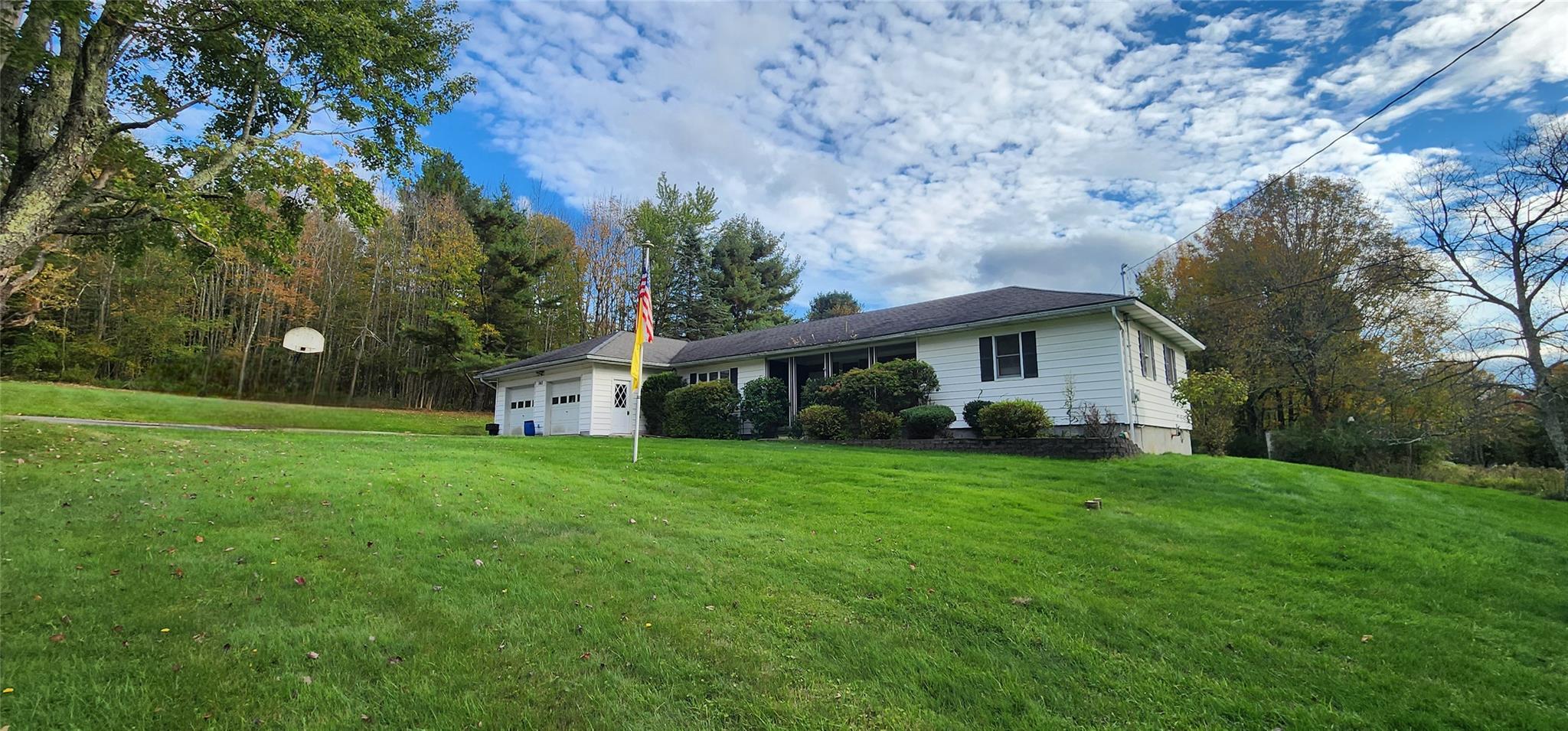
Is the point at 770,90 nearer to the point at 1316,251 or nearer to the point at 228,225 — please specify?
the point at 228,225

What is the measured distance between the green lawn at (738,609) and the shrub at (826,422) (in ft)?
26.3

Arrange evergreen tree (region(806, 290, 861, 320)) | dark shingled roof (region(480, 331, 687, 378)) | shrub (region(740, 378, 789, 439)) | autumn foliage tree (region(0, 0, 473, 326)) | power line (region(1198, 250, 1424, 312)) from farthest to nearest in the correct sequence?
evergreen tree (region(806, 290, 861, 320))
dark shingled roof (region(480, 331, 687, 378))
shrub (region(740, 378, 789, 439))
power line (region(1198, 250, 1424, 312))
autumn foliage tree (region(0, 0, 473, 326))

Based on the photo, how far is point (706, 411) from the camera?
1898 cm

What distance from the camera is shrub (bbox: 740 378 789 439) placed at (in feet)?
60.0

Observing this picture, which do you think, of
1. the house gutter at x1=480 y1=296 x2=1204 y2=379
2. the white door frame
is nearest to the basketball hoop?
the house gutter at x1=480 y1=296 x2=1204 y2=379

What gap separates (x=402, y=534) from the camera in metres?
5.32

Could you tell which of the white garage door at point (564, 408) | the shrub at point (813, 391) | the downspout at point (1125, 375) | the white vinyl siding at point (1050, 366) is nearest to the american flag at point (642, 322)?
the shrub at point (813, 391)

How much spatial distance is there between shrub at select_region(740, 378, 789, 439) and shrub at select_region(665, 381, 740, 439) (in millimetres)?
545

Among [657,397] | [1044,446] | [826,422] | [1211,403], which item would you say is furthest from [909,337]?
[657,397]

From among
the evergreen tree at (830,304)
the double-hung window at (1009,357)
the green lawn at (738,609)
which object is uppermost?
the evergreen tree at (830,304)

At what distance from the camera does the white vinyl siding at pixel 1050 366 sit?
13688mm

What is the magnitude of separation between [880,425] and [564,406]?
12.2 metres

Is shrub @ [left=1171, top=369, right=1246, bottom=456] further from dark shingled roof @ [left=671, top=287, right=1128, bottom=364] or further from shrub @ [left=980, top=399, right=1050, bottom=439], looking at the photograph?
shrub @ [left=980, top=399, right=1050, bottom=439]

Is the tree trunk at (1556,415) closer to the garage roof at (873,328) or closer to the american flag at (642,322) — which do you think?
the garage roof at (873,328)
